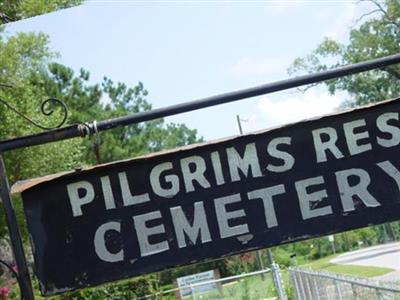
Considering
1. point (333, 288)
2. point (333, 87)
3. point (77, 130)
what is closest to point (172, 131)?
point (333, 87)

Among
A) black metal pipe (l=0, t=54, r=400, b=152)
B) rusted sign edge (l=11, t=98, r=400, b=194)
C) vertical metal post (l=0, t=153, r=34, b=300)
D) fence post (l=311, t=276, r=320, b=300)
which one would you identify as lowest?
fence post (l=311, t=276, r=320, b=300)

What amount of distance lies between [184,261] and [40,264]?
0.44 metres

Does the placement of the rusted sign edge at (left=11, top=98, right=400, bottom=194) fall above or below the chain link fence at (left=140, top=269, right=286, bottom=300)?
above

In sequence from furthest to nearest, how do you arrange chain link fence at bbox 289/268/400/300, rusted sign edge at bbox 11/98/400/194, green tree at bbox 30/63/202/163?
1. green tree at bbox 30/63/202/163
2. chain link fence at bbox 289/268/400/300
3. rusted sign edge at bbox 11/98/400/194

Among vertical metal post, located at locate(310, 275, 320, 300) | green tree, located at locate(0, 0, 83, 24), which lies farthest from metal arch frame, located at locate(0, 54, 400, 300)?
green tree, located at locate(0, 0, 83, 24)

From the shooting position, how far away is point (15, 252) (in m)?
2.31

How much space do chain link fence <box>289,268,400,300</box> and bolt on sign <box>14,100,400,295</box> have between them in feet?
12.1

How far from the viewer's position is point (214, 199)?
230cm

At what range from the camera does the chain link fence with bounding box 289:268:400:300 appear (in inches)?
252

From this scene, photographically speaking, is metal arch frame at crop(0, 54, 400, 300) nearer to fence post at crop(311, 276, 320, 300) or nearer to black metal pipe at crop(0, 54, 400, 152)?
black metal pipe at crop(0, 54, 400, 152)

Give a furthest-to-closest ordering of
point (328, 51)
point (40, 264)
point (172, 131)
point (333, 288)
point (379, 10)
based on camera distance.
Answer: point (172, 131), point (328, 51), point (379, 10), point (333, 288), point (40, 264)

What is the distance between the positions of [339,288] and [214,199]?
275 inches

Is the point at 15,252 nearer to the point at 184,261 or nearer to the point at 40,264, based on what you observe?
the point at 40,264

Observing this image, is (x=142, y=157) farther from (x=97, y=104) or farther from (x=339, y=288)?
(x=97, y=104)
